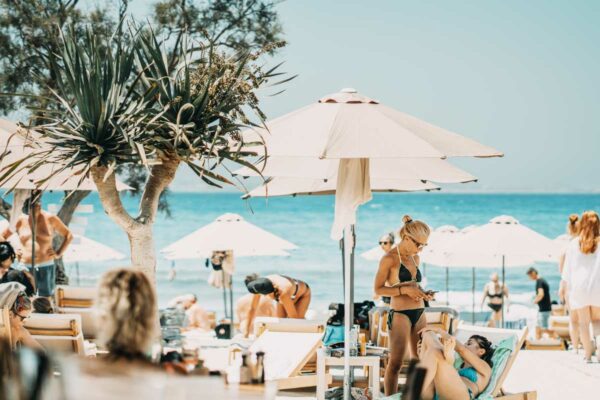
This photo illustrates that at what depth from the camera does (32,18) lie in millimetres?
15961

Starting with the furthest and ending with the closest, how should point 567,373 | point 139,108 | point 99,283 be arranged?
point 567,373 → point 139,108 → point 99,283

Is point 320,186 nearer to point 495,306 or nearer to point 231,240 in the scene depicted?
point 231,240

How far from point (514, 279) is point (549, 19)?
208 ft

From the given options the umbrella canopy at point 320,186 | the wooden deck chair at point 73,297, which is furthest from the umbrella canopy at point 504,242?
the wooden deck chair at point 73,297

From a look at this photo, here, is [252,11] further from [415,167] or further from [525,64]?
[525,64]

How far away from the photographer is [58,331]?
754 cm

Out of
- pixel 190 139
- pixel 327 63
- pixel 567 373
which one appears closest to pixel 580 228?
pixel 567 373

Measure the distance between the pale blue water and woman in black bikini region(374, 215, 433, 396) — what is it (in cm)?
1298

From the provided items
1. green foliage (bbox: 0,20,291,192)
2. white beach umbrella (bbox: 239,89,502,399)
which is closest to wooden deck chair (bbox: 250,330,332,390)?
white beach umbrella (bbox: 239,89,502,399)

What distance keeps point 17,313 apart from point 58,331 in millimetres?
632

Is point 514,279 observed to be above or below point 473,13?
below

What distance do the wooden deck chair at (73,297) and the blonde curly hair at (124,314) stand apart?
6.73 meters

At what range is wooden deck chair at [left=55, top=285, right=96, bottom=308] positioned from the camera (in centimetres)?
993


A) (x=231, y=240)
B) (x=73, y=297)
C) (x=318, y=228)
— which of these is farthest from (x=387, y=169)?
(x=318, y=228)
